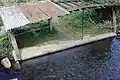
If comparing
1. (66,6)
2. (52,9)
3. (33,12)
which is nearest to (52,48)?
(52,9)

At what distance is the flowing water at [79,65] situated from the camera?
60.7 ft

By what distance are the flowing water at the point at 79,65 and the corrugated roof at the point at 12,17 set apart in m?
3.12

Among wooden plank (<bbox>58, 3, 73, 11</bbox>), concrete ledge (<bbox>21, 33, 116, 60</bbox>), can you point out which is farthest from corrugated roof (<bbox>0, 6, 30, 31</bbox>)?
wooden plank (<bbox>58, 3, 73, 11</bbox>)

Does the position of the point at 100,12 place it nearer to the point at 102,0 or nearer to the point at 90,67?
the point at 102,0

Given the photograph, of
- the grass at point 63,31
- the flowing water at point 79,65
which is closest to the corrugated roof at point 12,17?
the grass at point 63,31

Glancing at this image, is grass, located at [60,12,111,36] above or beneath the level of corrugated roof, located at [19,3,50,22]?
beneath

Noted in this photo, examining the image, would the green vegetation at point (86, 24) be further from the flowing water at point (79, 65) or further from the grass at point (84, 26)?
the flowing water at point (79, 65)

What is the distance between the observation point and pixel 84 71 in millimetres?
18969

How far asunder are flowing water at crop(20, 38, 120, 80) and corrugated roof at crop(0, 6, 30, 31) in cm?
312

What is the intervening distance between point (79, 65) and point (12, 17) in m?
6.37

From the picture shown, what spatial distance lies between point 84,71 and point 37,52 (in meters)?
4.26

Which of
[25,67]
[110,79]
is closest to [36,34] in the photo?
[25,67]

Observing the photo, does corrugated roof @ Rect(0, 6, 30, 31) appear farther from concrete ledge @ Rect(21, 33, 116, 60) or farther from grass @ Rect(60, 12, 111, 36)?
grass @ Rect(60, 12, 111, 36)

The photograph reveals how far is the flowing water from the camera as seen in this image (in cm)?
1852
